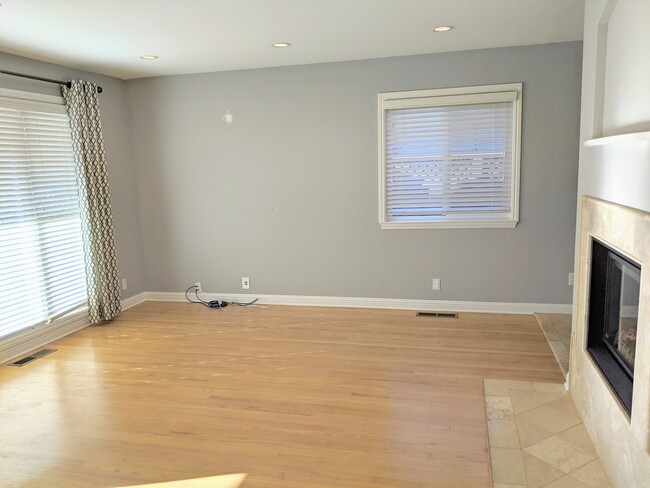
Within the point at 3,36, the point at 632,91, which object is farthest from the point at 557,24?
the point at 3,36

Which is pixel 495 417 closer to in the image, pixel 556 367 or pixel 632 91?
pixel 556 367

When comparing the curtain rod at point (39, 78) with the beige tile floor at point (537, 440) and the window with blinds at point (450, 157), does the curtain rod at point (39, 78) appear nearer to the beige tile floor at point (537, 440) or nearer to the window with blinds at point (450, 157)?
the window with blinds at point (450, 157)

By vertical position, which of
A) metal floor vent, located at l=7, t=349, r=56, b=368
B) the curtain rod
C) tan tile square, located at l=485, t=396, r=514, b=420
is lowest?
tan tile square, located at l=485, t=396, r=514, b=420

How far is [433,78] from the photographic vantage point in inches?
179

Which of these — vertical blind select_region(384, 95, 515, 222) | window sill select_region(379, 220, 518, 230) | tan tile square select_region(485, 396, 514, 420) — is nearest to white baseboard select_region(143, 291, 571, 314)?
window sill select_region(379, 220, 518, 230)

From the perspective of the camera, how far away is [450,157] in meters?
4.62

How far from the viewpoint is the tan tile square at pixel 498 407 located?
112 inches

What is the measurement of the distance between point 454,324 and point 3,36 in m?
4.26

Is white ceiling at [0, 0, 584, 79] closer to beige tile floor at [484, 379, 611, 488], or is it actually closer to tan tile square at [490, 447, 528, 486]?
beige tile floor at [484, 379, 611, 488]

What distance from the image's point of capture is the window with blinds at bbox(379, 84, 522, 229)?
4.48 m

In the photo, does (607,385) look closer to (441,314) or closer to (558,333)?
(558,333)

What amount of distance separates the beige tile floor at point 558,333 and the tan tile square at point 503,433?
867 millimetres

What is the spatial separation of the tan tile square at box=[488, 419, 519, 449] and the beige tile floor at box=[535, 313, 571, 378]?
87cm

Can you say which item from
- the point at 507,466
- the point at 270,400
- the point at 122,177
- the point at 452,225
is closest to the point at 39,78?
the point at 122,177
